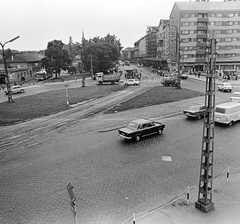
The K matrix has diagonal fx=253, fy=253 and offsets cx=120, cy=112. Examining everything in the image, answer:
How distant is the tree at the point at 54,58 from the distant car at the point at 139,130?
59.8 metres

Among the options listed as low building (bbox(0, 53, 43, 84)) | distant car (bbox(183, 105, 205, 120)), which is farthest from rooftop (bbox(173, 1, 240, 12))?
distant car (bbox(183, 105, 205, 120))

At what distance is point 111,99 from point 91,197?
25148 mm

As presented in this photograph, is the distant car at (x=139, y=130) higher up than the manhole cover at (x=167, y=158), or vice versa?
the distant car at (x=139, y=130)

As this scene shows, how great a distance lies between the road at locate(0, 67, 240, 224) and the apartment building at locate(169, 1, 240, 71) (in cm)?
6618

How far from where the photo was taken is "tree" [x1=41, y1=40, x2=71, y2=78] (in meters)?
72.6

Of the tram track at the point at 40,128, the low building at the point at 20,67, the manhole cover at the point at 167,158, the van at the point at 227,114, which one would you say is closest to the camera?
the manhole cover at the point at 167,158

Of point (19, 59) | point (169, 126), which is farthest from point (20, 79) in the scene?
point (169, 126)

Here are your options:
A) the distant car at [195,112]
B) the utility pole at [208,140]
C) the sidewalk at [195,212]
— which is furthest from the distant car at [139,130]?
the utility pole at [208,140]

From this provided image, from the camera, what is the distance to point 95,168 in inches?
557

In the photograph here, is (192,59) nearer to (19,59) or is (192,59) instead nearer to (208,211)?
(19,59)

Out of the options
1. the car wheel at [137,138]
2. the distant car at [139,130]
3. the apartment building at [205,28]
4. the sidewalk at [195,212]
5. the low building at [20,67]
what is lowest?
the sidewalk at [195,212]

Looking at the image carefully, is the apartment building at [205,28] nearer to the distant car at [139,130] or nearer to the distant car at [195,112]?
the distant car at [195,112]

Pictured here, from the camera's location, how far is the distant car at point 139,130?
18022 mm

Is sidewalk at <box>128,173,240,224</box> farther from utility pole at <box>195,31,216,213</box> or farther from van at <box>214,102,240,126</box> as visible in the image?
van at <box>214,102,240,126</box>
